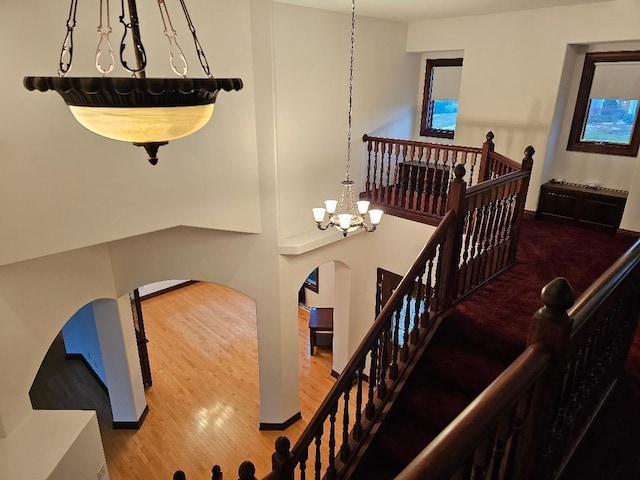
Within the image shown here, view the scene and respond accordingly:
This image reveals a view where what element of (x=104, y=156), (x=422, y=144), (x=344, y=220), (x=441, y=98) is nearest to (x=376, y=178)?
(x=422, y=144)

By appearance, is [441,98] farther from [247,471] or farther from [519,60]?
[247,471]

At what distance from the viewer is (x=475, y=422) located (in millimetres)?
1201

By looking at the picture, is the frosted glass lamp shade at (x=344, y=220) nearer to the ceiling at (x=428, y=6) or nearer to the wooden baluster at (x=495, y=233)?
the wooden baluster at (x=495, y=233)

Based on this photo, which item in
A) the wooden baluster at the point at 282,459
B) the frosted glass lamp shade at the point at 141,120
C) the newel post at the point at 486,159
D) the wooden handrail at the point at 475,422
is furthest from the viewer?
the newel post at the point at 486,159

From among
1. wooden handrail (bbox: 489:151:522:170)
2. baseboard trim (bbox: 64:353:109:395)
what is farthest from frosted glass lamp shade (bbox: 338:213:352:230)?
baseboard trim (bbox: 64:353:109:395)

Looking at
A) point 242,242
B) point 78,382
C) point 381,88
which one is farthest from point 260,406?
point 381,88

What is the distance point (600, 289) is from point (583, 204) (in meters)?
4.73

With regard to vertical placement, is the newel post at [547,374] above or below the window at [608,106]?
below

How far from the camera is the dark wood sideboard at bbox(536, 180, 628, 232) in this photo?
5.52 metres

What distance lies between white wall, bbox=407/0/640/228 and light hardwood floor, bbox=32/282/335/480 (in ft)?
15.9

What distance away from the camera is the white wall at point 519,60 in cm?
510

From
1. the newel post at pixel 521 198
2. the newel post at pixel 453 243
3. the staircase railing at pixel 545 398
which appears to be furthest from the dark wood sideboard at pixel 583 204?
the staircase railing at pixel 545 398

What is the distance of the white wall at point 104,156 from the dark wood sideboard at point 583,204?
4022 mm

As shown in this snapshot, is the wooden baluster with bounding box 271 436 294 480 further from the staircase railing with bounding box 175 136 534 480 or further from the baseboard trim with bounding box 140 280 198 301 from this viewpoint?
the baseboard trim with bounding box 140 280 198 301
